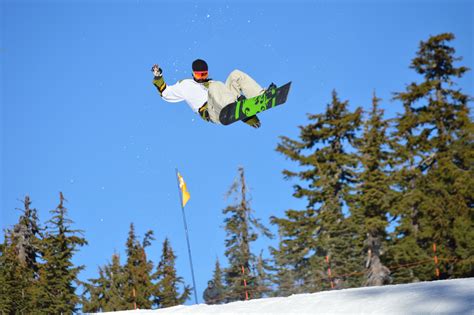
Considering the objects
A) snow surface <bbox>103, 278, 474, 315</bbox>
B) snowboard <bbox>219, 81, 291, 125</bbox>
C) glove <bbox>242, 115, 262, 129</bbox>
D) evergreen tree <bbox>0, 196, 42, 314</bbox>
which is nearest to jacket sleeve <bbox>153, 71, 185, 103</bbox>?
snowboard <bbox>219, 81, 291, 125</bbox>

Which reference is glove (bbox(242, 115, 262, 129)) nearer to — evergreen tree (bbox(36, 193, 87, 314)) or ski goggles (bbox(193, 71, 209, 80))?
ski goggles (bbox(193, 71, 209, 80))

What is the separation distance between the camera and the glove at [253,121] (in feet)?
34.3

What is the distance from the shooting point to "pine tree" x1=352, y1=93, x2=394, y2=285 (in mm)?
28609

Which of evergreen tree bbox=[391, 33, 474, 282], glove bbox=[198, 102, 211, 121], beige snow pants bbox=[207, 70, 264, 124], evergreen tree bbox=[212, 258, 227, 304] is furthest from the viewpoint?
evergreen tree bbox=[212, 258, 227, 304]

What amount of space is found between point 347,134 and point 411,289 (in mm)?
22405

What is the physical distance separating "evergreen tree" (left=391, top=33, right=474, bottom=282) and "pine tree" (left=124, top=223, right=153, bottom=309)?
14.8 metres

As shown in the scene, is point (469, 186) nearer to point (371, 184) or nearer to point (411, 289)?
point (371, 184)

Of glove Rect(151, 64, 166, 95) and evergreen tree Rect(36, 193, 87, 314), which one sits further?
evergreen tree Rect(36, 193, 87, 314)

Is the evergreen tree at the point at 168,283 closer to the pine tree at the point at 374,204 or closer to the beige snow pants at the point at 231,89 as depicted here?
the pine tree at the point at 374,204

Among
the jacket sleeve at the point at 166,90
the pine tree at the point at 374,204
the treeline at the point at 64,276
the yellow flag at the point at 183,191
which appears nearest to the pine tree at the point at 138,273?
the treeline at the point at 64,276

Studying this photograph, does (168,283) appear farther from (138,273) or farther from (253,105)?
(253,105)

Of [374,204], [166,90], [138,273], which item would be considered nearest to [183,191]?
[166,90]

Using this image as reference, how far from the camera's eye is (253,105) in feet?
32.9

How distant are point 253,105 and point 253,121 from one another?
573mm
